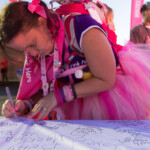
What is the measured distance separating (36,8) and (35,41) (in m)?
0.11

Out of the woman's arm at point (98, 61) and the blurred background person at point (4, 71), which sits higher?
the woman's arm at point (98, 61)

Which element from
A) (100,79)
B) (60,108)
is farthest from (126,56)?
(60,108)

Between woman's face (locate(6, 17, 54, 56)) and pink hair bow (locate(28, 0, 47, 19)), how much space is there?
42mm

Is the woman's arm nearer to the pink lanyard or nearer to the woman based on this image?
the woman

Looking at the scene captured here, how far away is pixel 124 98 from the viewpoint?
79cm

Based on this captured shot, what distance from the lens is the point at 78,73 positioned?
2.57ft

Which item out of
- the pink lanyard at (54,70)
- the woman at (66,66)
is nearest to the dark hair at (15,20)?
the woman at (66,66)

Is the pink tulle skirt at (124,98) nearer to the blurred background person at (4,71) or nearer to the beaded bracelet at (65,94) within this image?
the beaded bracelet at (65,94)

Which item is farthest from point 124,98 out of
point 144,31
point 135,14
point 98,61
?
point 135,14

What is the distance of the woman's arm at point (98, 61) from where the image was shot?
68 cm
